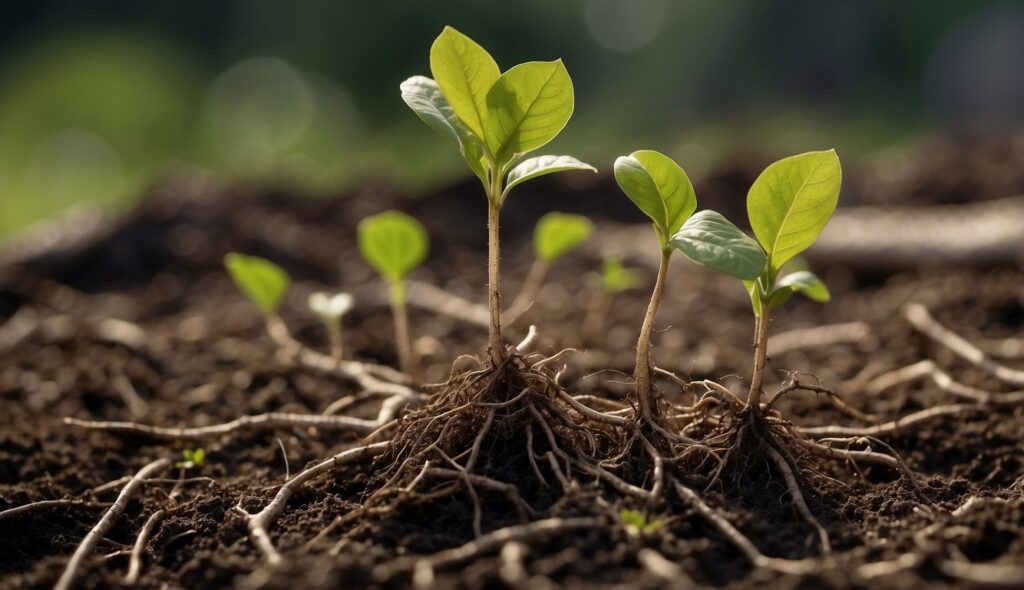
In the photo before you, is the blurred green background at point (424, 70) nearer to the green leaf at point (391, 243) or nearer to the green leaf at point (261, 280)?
the green leaf at point (261, 280)

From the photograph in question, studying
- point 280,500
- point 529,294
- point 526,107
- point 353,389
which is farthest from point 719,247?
point 529,294

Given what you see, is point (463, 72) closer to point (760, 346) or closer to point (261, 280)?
point (760, 346)

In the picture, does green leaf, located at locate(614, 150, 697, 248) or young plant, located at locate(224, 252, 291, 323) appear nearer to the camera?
green leaf, located at locate(614, 150, 697, 248)

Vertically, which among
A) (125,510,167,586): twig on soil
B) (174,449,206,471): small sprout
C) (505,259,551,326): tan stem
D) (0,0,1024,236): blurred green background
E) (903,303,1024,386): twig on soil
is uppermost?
(0,0,1024,236): blurred green background

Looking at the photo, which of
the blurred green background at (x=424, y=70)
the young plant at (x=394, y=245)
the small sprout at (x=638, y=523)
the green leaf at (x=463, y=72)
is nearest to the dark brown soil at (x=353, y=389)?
the small sprout at (x=638, y=523)

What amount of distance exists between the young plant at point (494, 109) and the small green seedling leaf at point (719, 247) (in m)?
0.21

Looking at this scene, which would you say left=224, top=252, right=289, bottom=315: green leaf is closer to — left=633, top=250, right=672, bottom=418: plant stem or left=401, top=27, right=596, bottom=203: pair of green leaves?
left=401, top=27, right=596, bottom=203: pair of green leaves

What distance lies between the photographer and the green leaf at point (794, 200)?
1.51m

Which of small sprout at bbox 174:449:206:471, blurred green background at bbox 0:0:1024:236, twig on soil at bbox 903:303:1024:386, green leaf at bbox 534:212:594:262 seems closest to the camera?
small sprout at bbox 174:449:206:471

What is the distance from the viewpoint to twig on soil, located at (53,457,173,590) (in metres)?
1.40

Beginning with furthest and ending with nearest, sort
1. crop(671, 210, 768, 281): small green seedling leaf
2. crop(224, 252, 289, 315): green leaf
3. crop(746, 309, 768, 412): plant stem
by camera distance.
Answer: crop(224, 252, 289, 315): green leaf < crop(746, 309, 768, 412): plant stem < crop(671, 210, 768, 281): small green seedling leaf

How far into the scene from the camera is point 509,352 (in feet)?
5.39

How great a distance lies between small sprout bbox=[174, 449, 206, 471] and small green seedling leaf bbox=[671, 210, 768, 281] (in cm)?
109

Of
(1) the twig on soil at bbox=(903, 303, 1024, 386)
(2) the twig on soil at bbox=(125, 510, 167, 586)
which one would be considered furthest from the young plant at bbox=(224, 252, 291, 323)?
(1) the twig on soil at bbox=(903, 303, 1024, 386)
